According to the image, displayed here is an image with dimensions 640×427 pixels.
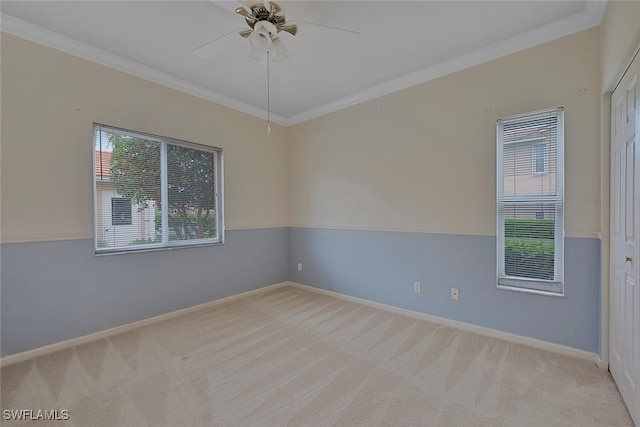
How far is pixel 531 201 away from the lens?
2.46 metres

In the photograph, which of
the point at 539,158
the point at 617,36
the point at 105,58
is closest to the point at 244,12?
→ the point at 105,58

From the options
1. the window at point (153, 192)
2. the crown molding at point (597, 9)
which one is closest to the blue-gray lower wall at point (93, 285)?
the window at point (153, 192)

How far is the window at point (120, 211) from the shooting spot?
2768mm

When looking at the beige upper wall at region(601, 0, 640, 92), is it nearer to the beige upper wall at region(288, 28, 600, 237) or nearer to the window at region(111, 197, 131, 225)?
the beige upper wall at region(288, 28, 600, 237)

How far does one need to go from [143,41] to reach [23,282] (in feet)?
7.56

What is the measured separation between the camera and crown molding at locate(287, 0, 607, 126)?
2.13m

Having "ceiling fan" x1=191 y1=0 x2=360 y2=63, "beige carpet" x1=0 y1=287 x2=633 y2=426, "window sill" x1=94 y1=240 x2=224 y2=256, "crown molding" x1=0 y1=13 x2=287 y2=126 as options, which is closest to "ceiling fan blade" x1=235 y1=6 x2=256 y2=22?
"ceiling fan" x1=191 y1=0 x2=360 y2=63

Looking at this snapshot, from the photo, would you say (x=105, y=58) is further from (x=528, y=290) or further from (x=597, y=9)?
(x=528, y=290)

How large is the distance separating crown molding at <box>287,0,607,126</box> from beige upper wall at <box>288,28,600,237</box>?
57 mm

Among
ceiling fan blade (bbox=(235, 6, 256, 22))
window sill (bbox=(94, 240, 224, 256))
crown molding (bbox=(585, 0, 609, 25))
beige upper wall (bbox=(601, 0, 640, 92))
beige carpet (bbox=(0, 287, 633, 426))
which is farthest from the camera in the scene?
window sill (bbox=(94, 240, 224, 256))

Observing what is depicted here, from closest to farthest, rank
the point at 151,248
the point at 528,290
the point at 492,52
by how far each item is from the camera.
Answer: the point at 528,290
the point at 492,52
the point at 151,248

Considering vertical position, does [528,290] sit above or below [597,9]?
below

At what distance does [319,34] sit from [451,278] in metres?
2.69

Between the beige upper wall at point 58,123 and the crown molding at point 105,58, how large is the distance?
2.1 inches
